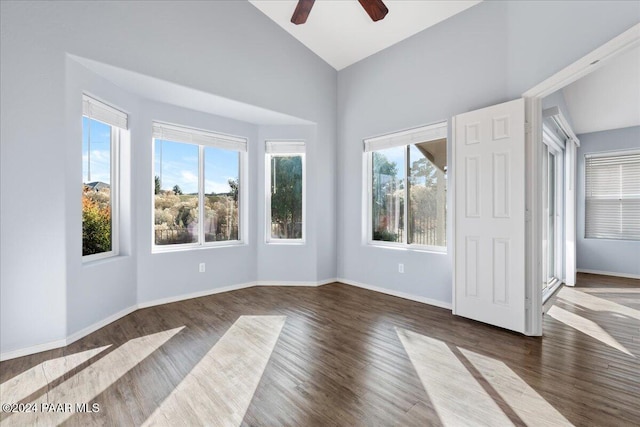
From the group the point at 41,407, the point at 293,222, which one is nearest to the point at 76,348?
the point at 41,407

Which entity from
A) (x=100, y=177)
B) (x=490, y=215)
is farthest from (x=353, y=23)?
(x=100, y=177)

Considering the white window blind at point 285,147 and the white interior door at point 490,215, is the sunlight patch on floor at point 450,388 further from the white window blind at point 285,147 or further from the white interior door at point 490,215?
the white window blind at point 285,147

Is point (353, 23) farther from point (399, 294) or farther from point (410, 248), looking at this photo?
point (399, 294)

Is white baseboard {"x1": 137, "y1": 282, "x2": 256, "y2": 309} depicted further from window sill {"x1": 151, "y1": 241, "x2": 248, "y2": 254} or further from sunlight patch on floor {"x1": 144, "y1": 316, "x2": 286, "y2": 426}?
sunlight patch on floor {"x1": 144, "y1": 316, "x2": 286, "y2": 426}

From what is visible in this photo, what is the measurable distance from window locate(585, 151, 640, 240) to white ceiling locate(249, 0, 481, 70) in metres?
4.62

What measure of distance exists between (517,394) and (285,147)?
13.1ft

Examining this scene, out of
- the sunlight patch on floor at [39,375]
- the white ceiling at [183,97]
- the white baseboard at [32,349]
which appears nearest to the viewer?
the sunlight patch on floor at [39,375]

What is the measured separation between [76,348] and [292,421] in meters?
2.12

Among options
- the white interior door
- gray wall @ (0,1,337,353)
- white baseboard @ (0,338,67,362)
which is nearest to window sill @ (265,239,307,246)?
gray wall @ (0,1,337,353)

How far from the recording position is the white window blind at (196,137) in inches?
144

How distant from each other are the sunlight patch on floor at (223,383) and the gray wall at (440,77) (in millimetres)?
2032

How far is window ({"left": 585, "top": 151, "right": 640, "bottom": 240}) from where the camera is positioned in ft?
17.3

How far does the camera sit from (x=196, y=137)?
3971 mm

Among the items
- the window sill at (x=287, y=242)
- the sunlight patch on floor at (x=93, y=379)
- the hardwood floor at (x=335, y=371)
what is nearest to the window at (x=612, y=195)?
the hardwood floor at (x=335, y=371)
